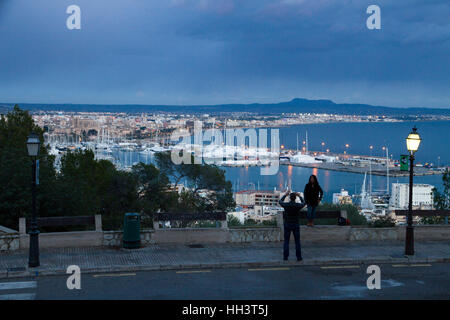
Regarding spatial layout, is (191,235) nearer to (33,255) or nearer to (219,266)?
(219,266)

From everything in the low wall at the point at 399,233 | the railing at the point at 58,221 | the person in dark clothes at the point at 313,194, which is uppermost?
the person in dark clothes at the point at 313,194

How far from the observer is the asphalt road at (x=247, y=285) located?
1017cm

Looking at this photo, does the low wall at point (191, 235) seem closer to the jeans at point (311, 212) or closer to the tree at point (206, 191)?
the jeans at point (311, 212)

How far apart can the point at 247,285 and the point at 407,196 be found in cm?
8030

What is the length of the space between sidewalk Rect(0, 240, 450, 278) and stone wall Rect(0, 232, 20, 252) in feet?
1.04

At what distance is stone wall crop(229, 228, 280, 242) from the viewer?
49.8 ft

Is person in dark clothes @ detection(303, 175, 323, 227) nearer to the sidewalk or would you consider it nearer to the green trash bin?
the sidewalk

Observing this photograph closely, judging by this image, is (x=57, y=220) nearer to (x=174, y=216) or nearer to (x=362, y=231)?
(x=174, y=216)

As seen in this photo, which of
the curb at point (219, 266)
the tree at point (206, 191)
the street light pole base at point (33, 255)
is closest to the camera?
the curb at point (219, 266)

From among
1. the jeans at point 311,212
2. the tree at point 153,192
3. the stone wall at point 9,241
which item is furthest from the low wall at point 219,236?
the tree at point 153,192

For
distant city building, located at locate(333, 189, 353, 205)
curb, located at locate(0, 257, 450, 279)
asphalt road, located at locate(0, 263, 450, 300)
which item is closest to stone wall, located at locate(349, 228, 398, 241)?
curb, located at locate(0, 257, 450, 279)

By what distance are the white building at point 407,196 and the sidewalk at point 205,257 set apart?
224 ft
